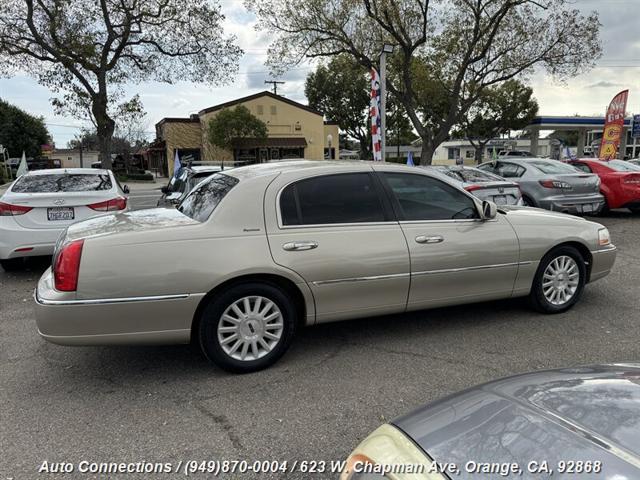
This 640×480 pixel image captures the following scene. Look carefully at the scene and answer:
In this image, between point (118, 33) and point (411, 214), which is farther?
point (118, 33)

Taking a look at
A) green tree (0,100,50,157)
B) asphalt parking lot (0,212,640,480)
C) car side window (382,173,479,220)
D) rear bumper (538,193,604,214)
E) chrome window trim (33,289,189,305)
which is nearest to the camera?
asphalt parking lot (0,212,640,480)

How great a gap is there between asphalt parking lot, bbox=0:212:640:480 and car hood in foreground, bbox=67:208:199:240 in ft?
3.59

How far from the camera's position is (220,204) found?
3.61 m

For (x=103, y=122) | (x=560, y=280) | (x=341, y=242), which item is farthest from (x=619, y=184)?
(x=103, y=122)

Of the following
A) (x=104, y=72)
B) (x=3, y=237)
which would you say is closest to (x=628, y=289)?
(x=3, y=237)

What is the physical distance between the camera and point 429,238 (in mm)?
4004

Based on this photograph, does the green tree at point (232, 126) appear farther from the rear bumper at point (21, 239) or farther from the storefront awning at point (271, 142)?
the rear bumper at point (21, 239)

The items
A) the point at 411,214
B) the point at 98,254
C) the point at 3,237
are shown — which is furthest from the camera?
the point at 3,237

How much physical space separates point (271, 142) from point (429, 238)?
34.6m

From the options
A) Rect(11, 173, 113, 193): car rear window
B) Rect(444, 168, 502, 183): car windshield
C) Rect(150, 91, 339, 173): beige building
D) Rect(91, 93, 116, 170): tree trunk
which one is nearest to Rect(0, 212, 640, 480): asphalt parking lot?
Rect(11, 173, 113, 193): car rear window

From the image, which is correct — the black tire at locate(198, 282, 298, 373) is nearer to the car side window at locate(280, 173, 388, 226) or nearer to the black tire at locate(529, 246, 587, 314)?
the car side window at locate(280, 173, 388, 226)

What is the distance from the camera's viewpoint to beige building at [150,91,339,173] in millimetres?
37062

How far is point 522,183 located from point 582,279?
6.07 m

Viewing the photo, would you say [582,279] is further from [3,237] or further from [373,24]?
[373,24]
